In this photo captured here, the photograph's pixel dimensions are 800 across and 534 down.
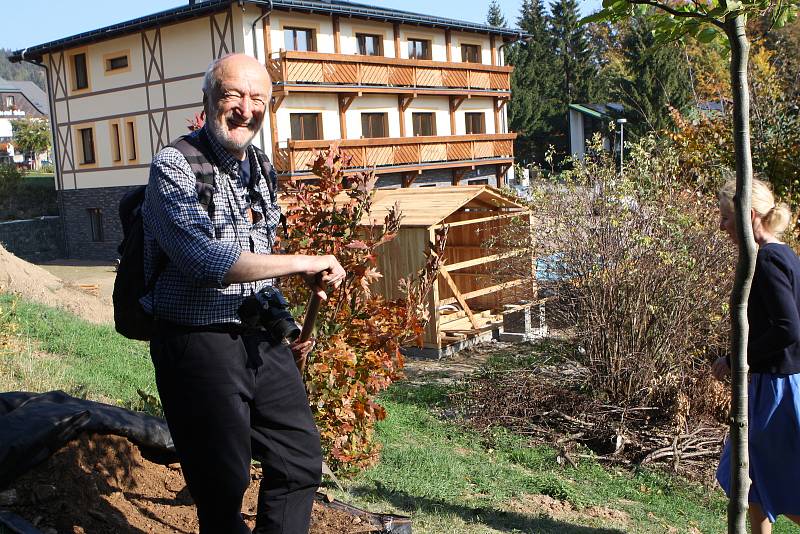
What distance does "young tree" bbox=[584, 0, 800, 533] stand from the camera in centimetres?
226

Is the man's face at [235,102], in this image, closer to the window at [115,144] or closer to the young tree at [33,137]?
the window at [115,144]

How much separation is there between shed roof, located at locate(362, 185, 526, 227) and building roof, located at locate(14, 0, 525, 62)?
12217 mm

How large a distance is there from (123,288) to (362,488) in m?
2.80

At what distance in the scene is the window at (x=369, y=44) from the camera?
2656cm

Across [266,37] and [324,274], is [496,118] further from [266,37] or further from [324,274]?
[324,274]

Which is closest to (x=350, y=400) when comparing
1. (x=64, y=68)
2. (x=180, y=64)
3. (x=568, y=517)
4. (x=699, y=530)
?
(x=568, y=517)

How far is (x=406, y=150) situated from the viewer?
26.9m

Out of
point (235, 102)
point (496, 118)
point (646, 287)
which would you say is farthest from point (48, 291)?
point (496, 118)

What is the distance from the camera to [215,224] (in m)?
2.62

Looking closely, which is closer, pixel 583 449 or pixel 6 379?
pixel 6 379

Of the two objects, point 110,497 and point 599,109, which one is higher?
point 599,109

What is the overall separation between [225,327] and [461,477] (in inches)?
133

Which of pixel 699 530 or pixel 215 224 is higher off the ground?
pixel 215 224

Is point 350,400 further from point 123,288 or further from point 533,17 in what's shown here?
point 533,17
